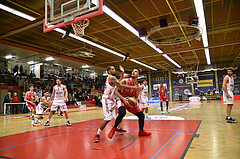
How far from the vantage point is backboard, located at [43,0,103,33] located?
5.66m

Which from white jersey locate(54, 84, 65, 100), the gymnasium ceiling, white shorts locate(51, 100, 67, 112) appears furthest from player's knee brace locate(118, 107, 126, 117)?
the gymnasium ceiling

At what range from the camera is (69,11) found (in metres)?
6.02

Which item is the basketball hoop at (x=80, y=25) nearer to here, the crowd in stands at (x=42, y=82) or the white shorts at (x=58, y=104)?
the white shorts at (x=58, y=104)

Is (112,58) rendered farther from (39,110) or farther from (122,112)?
(122,112)

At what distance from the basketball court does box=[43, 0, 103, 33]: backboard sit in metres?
0.03

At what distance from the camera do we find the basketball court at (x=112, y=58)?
3.16 meters

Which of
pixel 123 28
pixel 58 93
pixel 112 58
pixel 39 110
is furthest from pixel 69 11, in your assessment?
pixel 112 58

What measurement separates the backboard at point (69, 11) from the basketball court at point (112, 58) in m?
0.03

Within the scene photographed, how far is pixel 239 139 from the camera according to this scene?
340 centimetres

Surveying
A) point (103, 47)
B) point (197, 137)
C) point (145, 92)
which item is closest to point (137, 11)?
point (145, 92)

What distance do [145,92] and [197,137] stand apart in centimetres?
417

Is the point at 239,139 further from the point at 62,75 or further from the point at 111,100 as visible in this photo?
the point at 62,75

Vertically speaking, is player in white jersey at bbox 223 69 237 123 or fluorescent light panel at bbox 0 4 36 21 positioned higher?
fluorescent light panel at bbox 0 4 36 21

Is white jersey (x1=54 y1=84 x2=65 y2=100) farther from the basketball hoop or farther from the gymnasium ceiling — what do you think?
the gymnasium ceiling
